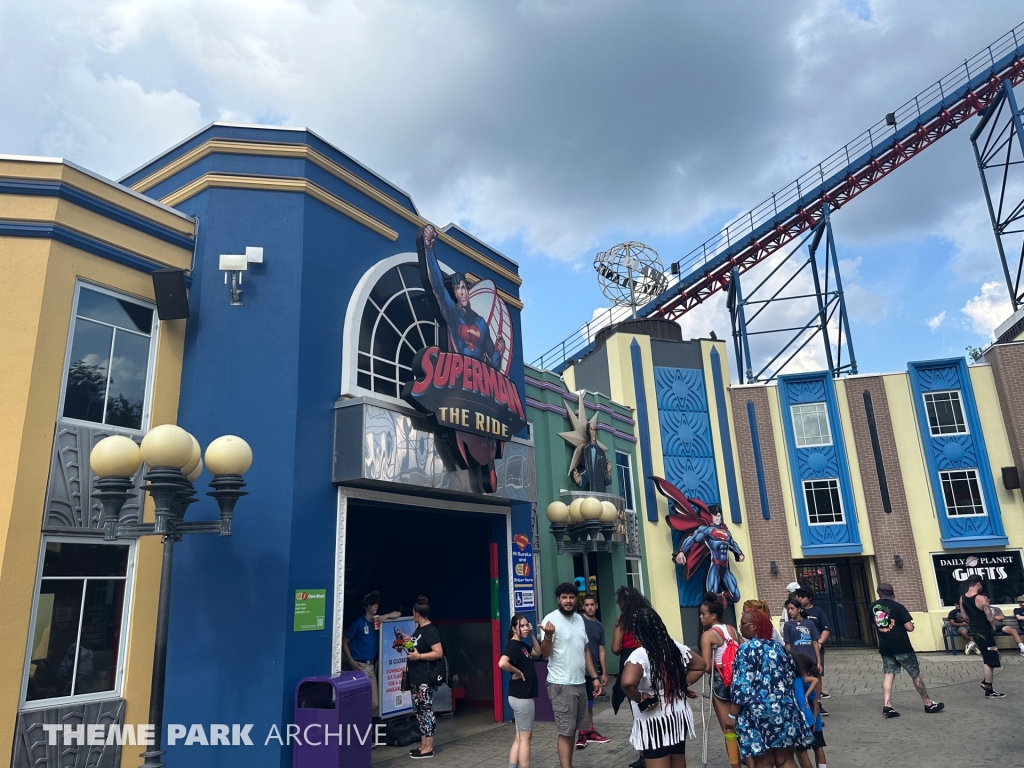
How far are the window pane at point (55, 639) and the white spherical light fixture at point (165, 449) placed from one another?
2.05m

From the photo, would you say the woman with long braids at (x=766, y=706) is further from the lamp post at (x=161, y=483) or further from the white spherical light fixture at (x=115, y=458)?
the white spherical light fixture at (x=115, y=458)

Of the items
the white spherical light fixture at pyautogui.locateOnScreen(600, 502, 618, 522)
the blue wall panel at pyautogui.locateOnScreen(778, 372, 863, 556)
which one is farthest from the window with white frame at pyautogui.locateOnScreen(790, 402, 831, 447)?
the white spherical light fixture at pyautogui.locateOnScreen(600, 502, 618, 522)

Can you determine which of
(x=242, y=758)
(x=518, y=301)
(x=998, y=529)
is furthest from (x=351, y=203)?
(x=998, y=529)

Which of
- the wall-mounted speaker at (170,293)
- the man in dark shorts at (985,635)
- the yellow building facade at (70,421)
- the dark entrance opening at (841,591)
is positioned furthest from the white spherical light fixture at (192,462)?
the dark entrance opening at (841,591)

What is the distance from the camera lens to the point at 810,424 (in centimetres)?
2219

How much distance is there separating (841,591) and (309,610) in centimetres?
1923

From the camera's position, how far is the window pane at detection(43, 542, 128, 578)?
7.17 meters

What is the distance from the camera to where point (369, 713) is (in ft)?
25.5

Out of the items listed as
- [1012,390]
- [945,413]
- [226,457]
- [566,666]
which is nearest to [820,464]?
[945,413]

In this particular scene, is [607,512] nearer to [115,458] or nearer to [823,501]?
[115,458]

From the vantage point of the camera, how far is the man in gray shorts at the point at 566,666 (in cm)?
670

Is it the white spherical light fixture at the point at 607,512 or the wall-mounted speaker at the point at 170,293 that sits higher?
the wall-mounted speaker at the point at 170,293

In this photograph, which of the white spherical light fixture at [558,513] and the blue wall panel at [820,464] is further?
the blue wall panel at [820,464]

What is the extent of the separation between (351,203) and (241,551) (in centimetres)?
493
